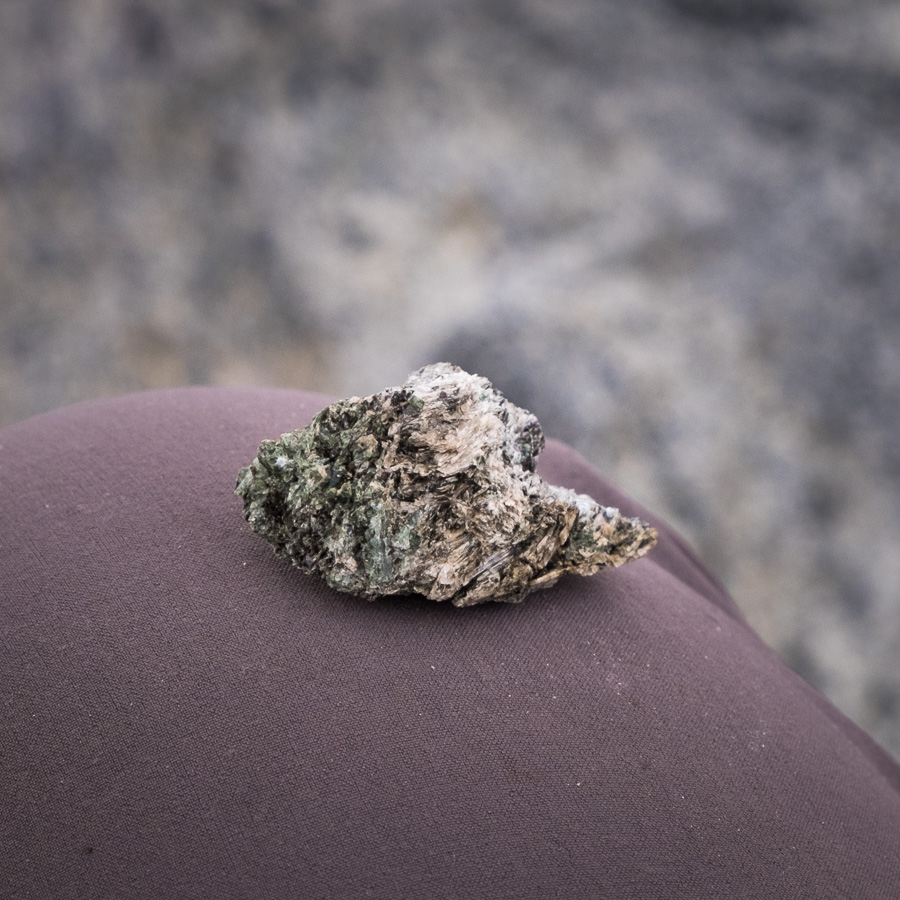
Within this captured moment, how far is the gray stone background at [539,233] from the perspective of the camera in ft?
4.72

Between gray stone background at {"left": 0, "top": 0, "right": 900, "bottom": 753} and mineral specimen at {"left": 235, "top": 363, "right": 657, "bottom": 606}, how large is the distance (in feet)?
3.01

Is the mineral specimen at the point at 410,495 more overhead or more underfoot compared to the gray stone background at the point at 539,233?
more underfoot

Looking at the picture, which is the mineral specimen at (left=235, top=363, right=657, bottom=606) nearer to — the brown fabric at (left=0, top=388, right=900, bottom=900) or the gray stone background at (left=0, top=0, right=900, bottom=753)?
the brown fabric at (left=0, top=388, right=900, bottom=900)

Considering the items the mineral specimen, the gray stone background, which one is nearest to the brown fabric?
the mineral specimen

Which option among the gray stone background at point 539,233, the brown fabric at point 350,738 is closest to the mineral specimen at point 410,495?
the brown fabric at point 350,738

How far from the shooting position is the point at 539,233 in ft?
5.15

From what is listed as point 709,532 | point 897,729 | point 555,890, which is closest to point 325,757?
point 555,890

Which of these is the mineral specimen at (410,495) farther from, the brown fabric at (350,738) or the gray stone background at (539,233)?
the gray stone background at (539,233)

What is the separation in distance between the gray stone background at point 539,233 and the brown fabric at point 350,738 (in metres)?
0.80

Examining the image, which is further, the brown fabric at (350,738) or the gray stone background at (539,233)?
the gray stone background at (539,233)

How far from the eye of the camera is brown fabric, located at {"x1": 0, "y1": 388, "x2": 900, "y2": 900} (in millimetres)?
545

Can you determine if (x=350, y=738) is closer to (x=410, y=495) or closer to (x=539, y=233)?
(x=410, y=495)

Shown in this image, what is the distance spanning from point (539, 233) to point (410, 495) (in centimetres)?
107

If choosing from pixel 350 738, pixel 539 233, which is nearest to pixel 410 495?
pixel 350 738
